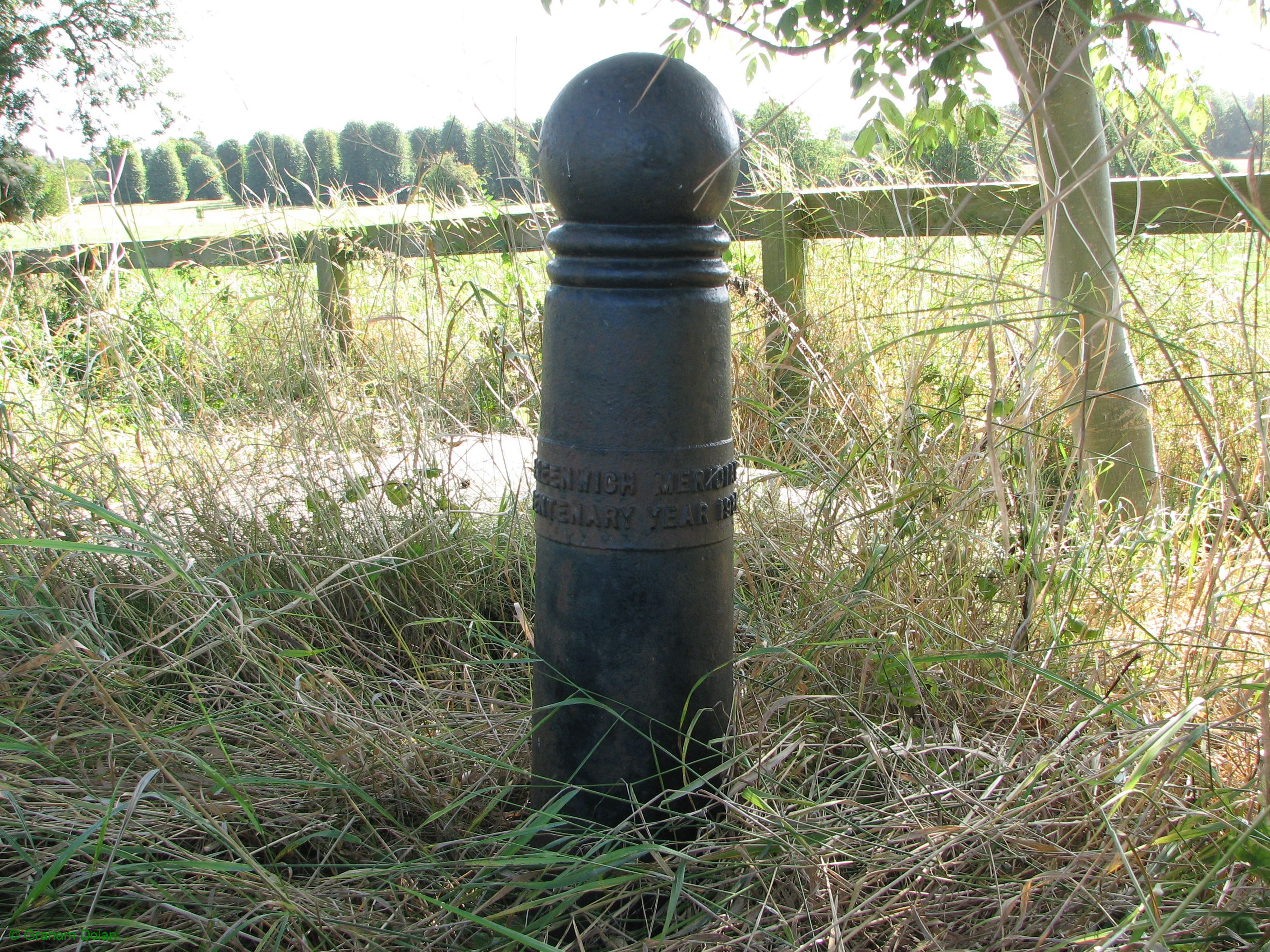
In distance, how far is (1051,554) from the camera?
205cm

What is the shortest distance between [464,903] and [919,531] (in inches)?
45.1

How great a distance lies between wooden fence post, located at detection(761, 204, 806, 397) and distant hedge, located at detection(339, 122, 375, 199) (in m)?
1.57

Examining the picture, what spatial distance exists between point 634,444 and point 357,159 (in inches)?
130

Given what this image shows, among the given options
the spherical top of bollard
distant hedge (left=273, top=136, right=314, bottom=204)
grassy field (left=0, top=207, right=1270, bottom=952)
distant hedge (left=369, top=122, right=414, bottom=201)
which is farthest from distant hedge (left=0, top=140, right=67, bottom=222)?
the spherical top of bollard

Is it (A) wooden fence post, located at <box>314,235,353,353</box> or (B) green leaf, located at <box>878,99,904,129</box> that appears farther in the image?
(A) wooden fence post, located at <box>314,235,353,353</box>

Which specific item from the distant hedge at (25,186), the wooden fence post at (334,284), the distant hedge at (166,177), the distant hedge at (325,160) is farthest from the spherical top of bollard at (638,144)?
the distant hedge at (25,186)

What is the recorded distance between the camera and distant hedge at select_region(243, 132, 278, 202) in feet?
8.90

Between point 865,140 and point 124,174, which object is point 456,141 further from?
point 865,140

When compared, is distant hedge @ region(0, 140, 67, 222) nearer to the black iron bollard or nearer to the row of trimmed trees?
the row of trimmed trees

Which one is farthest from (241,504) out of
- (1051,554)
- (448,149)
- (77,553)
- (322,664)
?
(1051,554)

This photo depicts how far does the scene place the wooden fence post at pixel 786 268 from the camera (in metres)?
3.43

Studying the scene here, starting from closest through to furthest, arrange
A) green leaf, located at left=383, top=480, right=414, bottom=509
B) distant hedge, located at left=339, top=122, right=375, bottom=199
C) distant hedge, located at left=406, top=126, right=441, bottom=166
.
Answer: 1. green leaf, located at left=383, top=480, right=414, bottom=509
2. distant hedge, located at left=406, top=126, right=441, bottom=166
3. distant hedge, located at left=339, top=122, right=375, bottom=199

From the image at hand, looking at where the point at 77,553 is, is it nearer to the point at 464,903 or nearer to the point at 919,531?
the point at 464,903

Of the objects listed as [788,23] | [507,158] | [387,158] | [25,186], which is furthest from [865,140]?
[25,186]
